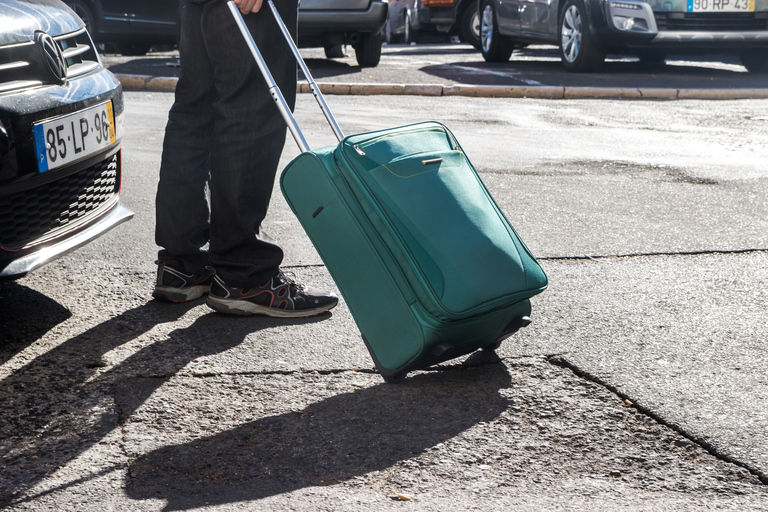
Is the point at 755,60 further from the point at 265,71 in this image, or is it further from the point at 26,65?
the point at 26,65

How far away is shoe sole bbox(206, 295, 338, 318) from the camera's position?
3.03 m

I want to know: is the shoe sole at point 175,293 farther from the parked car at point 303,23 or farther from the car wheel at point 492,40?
the car wheel at point 492,40

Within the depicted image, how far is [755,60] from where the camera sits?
10664mm

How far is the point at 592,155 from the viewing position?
19.2 ft

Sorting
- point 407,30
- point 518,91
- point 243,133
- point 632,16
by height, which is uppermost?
point 632,16

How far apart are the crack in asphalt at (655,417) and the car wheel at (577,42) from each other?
24.5 ft

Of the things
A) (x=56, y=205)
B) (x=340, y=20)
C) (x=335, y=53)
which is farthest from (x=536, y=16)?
(x=56, y=205)

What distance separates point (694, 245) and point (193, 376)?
2.35 meters

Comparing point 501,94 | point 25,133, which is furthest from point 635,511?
point 501,94

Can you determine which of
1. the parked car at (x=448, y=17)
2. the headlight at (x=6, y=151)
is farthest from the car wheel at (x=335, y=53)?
the headlight at (x=6, y=151)

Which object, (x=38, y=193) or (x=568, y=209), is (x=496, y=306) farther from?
(x=568, y=209)

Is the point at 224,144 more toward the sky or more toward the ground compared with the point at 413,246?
more toward the sky

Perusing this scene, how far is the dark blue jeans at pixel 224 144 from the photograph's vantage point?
2.86 meters

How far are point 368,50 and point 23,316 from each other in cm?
818
